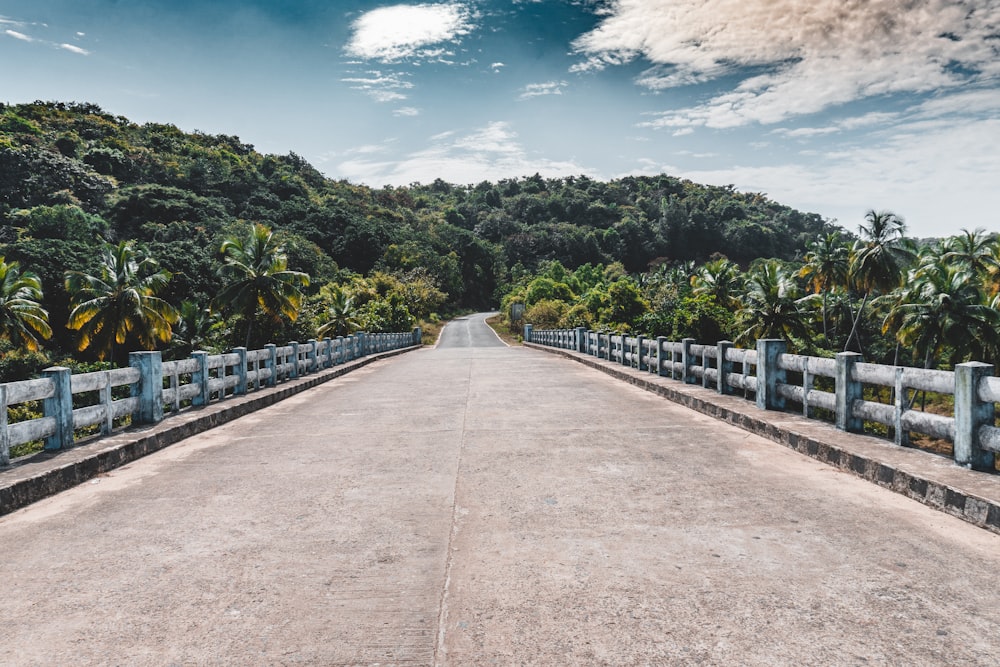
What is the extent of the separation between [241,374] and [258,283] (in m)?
20.6

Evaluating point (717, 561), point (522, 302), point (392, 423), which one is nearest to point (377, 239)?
point (522, 302)

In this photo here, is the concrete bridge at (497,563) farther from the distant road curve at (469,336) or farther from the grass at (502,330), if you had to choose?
the grass at (502,330)

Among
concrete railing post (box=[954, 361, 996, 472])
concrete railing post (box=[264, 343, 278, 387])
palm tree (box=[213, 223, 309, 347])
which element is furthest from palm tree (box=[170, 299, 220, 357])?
concrete railing post (box=[954, 361, 996, 472])

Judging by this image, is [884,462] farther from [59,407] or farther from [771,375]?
[59,407]

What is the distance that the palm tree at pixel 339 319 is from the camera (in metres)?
47.5

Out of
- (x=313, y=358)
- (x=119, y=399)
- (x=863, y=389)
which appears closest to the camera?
(x=863, y=389)

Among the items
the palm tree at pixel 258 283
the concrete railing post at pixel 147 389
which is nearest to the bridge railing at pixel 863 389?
the concrete railing post at pixel 147 389

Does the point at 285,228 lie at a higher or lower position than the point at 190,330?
higher

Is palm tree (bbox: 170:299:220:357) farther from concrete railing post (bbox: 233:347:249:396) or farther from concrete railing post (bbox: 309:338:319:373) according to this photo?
concrete railing post (bbox: 233:347:249:396)

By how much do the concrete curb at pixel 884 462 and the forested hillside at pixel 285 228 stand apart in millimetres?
27422

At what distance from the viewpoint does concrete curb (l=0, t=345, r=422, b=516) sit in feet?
19.2

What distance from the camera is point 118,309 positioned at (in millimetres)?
35250

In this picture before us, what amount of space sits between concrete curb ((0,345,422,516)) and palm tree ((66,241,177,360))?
2775 cm

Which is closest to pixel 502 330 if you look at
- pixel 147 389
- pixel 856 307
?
pixel 856 307
